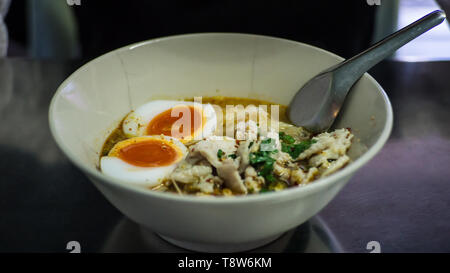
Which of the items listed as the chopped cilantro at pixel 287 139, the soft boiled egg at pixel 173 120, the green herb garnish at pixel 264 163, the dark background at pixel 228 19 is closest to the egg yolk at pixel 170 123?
the soft boiled egg at pixel 173 120

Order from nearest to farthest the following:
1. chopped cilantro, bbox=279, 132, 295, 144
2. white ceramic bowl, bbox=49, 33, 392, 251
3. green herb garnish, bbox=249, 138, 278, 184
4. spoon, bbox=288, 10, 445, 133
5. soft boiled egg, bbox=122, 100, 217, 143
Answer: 1. white ceramic bowl, bbox=49, 33, 392, 251
2. green herb garnish, bbox=249, 138, 278, 184
3. spoon, bbox=288, 10, 445, 133
4. chopped cilantro, bbox=279, 132, 295, 144
5. soft boiled egg, bbox=122, 100, 217, 143

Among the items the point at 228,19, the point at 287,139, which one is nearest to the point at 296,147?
the point at 287,139

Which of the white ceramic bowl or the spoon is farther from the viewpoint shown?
the spoon

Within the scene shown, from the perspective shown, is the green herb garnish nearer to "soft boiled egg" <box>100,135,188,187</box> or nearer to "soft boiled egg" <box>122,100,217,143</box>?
"soft boiled egg" <box>100,135,188,187</box>

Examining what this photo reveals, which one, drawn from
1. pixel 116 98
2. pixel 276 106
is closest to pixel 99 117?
pixel 116 98

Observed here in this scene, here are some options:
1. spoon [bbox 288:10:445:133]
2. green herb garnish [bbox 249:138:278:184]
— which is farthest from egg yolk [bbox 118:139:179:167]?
spoon [bbox 288:10:445:133]

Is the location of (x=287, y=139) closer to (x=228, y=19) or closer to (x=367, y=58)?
(x=367, y=58)

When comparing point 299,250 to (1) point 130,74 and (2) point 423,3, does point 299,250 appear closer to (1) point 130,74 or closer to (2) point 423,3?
(1) point 130,74
